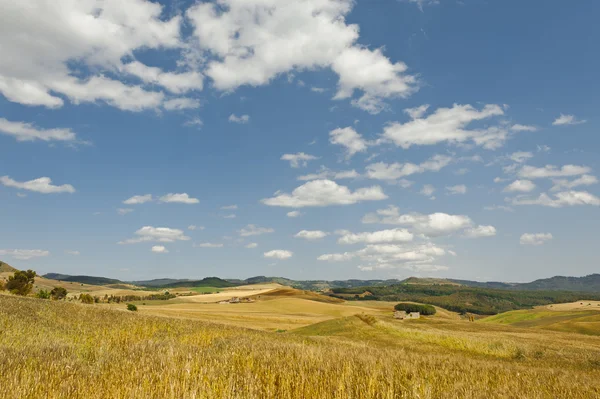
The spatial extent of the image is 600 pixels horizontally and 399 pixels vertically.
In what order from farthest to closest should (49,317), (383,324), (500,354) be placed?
(383,324) → (500,354) → (49,317)

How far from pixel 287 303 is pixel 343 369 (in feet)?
421

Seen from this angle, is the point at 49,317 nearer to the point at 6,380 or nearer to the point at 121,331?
the point at 121,331

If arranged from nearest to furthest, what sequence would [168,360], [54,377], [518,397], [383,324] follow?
[54,377], [518,397], [168,360], [383,324]

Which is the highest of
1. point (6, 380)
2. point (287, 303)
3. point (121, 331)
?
point (6, 380)

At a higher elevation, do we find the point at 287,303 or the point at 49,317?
the point at 49,317

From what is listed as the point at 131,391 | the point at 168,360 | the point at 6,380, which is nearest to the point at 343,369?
the point at 168,360

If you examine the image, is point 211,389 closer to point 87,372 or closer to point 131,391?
point 131,391

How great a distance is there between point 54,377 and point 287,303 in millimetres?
130772

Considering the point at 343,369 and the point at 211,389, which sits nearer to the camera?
the point at 211,389

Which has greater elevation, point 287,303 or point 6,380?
point 6,380

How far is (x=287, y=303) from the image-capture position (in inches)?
5241

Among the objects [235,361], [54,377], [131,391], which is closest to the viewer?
[131,391]

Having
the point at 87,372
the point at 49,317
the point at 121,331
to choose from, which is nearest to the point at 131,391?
the point at 87,372

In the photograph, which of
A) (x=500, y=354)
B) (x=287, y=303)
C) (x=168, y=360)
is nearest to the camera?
(x=168, y=360)
